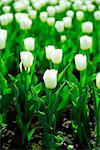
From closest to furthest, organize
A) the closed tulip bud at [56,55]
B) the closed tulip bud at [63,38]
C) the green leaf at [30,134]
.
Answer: the closed tulip bud at [56,55] → the green leaf at [30,134] → the closed tulip bud at [63,38]

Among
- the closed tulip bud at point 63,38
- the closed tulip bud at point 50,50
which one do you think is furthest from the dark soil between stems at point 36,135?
the closed tulip bud at point 63,38

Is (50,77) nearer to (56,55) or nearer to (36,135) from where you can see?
(56,55)

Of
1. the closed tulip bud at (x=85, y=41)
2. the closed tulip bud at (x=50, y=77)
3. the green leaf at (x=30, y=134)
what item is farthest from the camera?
the closed tulip bud at (x=85, y=41)

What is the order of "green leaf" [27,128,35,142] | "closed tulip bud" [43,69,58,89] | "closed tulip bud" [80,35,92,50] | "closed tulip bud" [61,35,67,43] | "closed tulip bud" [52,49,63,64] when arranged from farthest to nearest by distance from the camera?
"closed tulip bud" [61,35,67,43] → "closed tulip bud" [80,35,92,50] → "green leaf" [27,128,35,142] → "closed tulip bud" [52,49,63,64] → "closed tulip bud" [43,69,58,89]

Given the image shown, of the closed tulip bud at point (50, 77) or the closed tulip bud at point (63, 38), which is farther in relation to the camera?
the closed tulip bud at point (63, 38)

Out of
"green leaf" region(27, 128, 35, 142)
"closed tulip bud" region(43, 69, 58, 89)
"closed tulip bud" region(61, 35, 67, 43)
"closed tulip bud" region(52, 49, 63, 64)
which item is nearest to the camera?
"closed tulip bud" region(43, 69, 58, 89)

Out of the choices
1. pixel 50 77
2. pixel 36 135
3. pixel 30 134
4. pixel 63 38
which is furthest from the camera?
pixel 63 38

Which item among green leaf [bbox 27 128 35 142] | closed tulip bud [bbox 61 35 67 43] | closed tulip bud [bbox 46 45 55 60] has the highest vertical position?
closed tulip bud [bbox 61 35 67 43]

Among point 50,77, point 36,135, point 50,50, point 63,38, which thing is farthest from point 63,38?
point 50,77

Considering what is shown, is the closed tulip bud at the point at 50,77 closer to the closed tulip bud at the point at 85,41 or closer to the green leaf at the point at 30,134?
the green leaf at the point at 30,134

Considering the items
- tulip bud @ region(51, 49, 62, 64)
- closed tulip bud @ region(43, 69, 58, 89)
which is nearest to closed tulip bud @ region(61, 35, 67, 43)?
tulip bud @ region(51, 49, 62, 64)

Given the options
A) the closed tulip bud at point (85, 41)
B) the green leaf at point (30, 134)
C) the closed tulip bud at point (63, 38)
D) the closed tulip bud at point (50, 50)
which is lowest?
the green leaf at point (30, 134)

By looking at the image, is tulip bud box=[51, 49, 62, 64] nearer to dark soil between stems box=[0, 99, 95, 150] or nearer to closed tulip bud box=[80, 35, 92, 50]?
closed tulip bud box=[80, 35, 92, 50]
